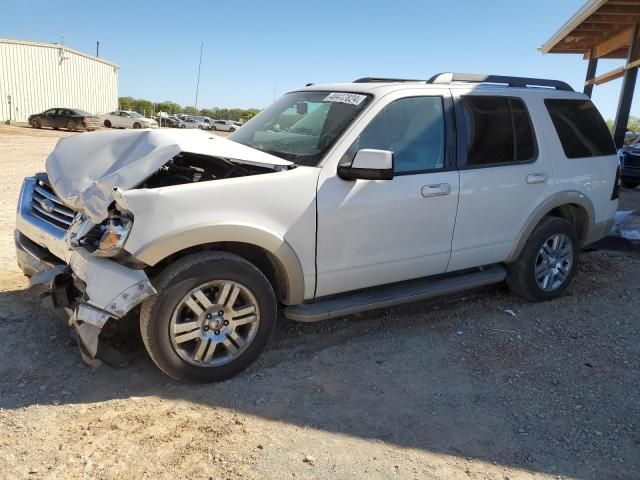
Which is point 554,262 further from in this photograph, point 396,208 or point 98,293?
point 98,293

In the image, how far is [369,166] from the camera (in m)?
3.51

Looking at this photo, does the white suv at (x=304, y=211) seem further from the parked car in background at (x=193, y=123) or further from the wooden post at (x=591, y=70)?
the parked car in background at (x=193, y=123)

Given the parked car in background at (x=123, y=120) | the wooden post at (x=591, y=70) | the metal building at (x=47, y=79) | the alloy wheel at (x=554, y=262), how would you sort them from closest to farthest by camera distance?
the alloy wheel at (x=554, y=262)
the wooden post at (x=591, y=70)
the parked car in background at (x=123, y=120)
the metal building at (x=47, y=79)

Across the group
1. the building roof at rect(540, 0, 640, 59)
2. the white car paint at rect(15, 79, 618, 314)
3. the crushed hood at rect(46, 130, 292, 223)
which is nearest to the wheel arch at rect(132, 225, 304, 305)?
the white car paint at rect(15, 79, 618, 314)

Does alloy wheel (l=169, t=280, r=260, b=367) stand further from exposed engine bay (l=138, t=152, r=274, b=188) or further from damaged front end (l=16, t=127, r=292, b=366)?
exposed engine bay (l=138, t=152, r=274, b=188)

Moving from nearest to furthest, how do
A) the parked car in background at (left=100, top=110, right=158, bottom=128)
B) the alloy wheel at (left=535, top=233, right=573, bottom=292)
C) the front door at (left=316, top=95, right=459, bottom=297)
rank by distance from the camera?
the front door at (left=316, top=95, right=459, bottom=297), the alloy wheel at (left=535, top=233, right=573, bottom=292), the parked car in background at (left=100, top=110, right=158, bottom=128)

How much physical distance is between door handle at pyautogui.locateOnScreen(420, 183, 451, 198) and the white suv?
12mm

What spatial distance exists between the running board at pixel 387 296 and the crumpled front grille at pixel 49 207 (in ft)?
5.06

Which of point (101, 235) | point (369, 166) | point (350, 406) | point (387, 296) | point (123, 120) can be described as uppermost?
point (123, 120)

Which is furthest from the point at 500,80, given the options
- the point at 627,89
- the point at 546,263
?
the point at 627,89

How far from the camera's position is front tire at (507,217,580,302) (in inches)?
193

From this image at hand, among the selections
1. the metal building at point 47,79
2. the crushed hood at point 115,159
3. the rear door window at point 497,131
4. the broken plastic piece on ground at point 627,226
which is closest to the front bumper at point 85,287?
the crushed hood at point 115,159

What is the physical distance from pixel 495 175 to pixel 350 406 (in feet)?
7.31

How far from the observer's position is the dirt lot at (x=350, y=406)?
2756mm
